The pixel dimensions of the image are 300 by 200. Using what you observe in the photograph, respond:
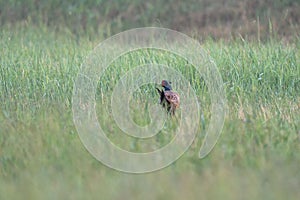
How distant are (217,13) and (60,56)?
16.1 feet

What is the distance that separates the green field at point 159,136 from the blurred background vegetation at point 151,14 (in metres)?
4.06

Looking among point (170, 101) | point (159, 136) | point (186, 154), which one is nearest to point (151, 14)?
point (170, 101)

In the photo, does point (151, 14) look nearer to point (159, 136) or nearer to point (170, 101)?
point (170, 101)

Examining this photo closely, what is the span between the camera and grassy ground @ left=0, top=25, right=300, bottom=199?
448cm

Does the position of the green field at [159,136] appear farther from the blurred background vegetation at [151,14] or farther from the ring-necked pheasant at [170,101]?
the blurred background vegetation at [151,14]

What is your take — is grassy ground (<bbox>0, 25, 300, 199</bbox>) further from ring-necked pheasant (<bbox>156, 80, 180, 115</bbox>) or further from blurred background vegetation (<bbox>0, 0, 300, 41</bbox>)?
blurred background vegetation (<bbox>0, 0, 300, 41</bbox>)

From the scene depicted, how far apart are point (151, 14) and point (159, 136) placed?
8481mm

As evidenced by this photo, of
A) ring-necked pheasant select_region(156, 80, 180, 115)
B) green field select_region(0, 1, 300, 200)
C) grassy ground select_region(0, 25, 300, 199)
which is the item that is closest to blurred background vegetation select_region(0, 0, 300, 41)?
green field select_region(0, 1, 300, 200)

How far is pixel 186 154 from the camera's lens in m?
5.20

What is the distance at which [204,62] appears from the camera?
797 centimetres

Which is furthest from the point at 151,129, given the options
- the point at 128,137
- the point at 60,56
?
the point at 60,56

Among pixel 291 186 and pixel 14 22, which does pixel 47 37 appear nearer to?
pixel 14 22

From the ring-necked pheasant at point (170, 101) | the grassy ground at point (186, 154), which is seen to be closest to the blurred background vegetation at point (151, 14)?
the grassy ground at point (186, 154)

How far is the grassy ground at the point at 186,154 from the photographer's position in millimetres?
4484
